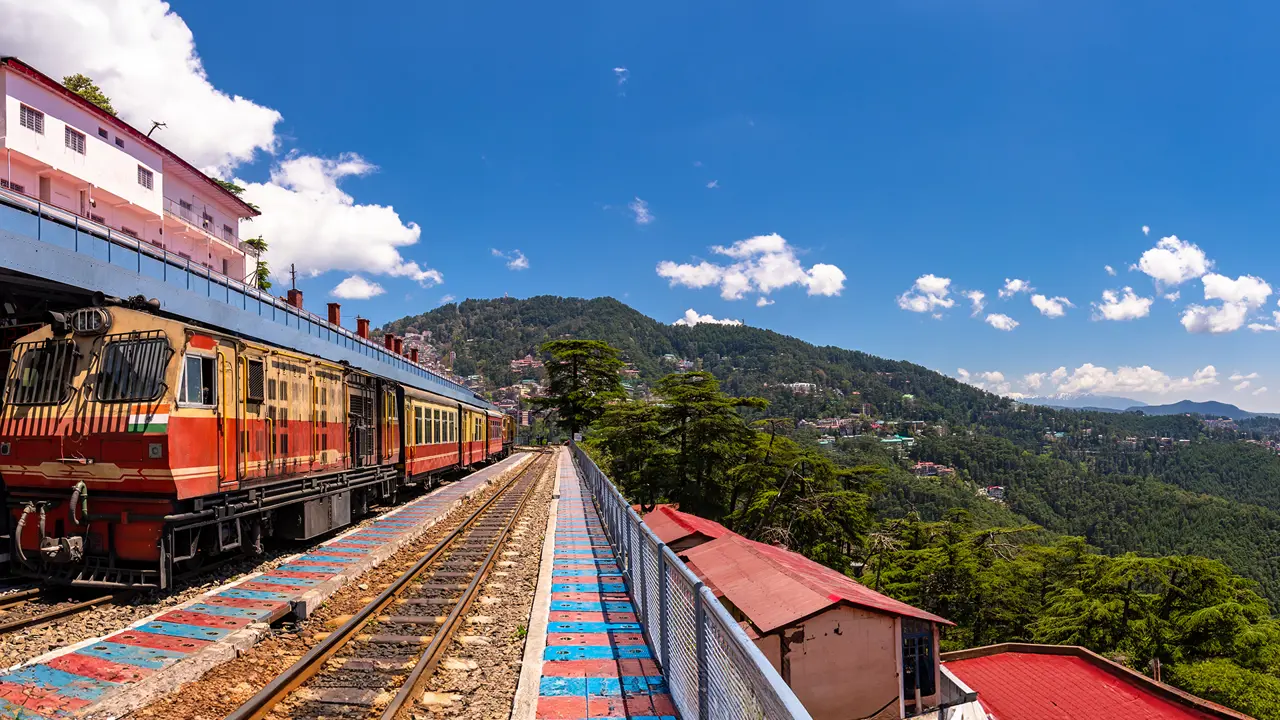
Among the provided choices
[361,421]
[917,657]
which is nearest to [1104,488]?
[917,657]

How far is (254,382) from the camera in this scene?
9211mm

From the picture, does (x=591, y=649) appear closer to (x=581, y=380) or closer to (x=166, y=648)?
(x=166, y=648)

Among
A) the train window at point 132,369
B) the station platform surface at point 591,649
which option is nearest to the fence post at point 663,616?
the station platform surface at point 591,649

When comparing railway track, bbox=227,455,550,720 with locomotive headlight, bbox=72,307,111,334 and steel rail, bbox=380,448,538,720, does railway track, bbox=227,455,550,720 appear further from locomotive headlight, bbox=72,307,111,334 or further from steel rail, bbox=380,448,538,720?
locomotive headlight, bbox=72,307,111,334

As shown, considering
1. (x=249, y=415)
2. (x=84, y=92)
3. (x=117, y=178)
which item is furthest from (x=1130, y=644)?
(x=84, y=92)

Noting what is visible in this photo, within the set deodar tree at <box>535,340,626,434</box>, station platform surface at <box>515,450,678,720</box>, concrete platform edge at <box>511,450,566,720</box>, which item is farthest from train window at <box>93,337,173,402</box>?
deodar tree at <box>535,340,626,434</box>

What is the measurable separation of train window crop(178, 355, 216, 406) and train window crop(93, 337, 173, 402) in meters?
0.22

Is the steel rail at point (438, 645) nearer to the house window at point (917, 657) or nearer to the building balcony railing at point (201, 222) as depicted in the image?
the house window at point (917, 657)

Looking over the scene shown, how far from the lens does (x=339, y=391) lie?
1280 cm

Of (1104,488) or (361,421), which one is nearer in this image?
(361,421)

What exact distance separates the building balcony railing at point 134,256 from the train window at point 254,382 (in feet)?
15.9

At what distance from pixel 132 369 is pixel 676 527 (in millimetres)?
8457

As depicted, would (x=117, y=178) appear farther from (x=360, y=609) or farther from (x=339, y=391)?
(x=360, y=609)

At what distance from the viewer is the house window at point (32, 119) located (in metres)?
23.5
